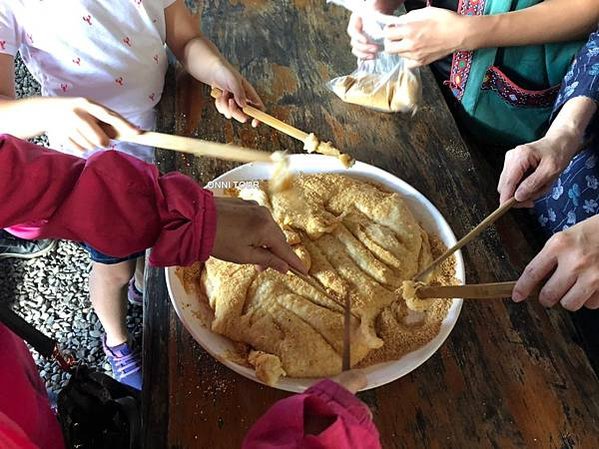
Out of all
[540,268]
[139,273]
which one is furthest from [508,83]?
[139,273]

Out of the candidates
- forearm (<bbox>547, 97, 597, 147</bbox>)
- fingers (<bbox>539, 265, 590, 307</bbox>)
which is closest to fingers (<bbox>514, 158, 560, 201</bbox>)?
forearm (<bbox>547, 97, 597, 147</bbox>)

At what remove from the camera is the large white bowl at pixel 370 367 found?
891 mm

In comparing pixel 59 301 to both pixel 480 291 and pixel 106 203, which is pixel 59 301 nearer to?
pixel 106 203

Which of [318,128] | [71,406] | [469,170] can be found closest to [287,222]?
[318,128]

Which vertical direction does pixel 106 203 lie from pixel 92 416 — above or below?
above

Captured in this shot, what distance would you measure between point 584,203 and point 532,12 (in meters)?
0.44

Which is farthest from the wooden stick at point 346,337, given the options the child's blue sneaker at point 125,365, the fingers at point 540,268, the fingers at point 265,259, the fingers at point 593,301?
the child's blue sneaker at point 125,365

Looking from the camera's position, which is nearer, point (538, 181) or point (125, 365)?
point (538, 181)

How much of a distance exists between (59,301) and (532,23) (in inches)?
58.6

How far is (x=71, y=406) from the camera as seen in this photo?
1189 mm

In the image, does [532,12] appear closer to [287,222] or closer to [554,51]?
[554,51]

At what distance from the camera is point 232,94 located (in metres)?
1.23

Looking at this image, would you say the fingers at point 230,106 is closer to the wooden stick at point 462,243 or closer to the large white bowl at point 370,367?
the large white bowl at point 370,367

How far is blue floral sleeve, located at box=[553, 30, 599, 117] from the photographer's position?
4.09ft
